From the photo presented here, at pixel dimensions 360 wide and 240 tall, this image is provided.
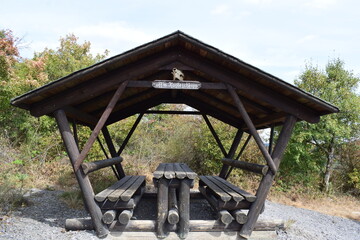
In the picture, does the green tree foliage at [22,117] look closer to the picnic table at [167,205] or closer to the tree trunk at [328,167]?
the picnic table at [167,205]

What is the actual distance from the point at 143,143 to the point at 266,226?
8581 millimetres

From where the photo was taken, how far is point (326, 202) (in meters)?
9.19

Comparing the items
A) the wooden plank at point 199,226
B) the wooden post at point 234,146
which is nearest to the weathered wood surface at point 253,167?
the wooden post at point 234,146

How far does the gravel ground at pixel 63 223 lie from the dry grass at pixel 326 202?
4.31 feet

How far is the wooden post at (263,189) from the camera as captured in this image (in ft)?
14.0

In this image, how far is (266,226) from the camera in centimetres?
448

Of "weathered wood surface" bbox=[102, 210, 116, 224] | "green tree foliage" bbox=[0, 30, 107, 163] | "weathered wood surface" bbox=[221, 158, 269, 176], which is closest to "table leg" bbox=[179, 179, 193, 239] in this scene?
"weathered wood surface" bbox=[102, 210, 116, 224]

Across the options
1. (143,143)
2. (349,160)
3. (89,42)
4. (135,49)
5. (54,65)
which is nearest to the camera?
(135,49)

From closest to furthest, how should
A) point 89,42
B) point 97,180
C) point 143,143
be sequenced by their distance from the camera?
point 97,180, point 143,143, point 89,42

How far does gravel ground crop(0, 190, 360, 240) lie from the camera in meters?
4.06

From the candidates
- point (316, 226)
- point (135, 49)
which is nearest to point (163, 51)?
point (135, 49)

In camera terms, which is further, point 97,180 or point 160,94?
point 97,180

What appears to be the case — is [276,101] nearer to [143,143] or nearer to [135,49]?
[135,49]

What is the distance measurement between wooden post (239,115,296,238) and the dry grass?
16.2 ft
